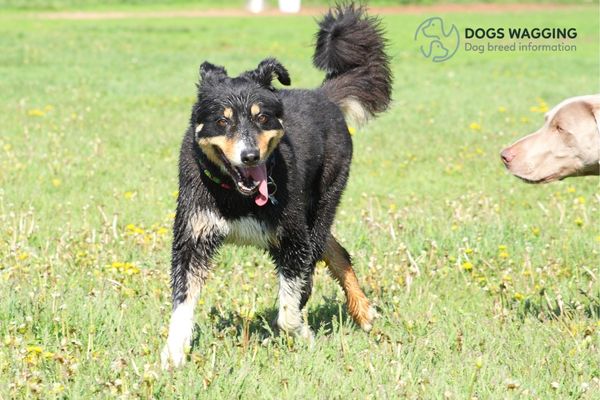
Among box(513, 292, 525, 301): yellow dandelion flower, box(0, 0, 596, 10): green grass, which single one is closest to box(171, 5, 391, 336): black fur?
box(513, 292, 525, 301): yellow dandelion flower

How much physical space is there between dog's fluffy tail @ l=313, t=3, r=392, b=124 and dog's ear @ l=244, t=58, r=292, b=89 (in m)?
1.34

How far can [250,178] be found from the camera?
16.1 ft

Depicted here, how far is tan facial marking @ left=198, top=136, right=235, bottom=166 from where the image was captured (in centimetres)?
475

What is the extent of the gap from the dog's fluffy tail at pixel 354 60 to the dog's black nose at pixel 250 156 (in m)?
2.14

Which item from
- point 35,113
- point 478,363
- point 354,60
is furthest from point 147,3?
point 478,363

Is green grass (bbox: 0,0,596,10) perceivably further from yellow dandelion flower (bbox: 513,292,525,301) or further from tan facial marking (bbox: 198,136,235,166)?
tan facial marking (bbox: 198,136,235,166)

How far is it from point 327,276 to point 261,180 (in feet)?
6.28

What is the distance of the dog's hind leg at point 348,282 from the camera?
18.7ft

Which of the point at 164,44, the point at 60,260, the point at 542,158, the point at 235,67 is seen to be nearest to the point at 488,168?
the point at 542,158

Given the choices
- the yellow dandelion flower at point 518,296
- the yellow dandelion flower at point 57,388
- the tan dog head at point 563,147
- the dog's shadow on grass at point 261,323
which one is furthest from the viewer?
the yellow dandelion flower at point 518,296

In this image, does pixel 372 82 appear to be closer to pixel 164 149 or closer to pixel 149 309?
pixel 149 309

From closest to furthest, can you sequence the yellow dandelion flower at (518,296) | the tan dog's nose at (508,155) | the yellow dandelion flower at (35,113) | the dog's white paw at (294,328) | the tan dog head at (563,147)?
the dog's white paw at (294,328) → the tan dog head at (563,147) → the tan dog's nose at (508,155) → the yellow dandelion flower at (518,296) → the yellow dandelion flower at (35,113)

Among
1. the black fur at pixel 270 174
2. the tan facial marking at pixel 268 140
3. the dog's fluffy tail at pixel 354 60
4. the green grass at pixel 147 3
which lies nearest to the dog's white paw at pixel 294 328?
the black fur at pixel 270 174

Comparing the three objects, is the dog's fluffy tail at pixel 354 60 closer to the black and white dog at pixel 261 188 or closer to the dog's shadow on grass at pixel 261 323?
the black and white dog at pixel 261 188
